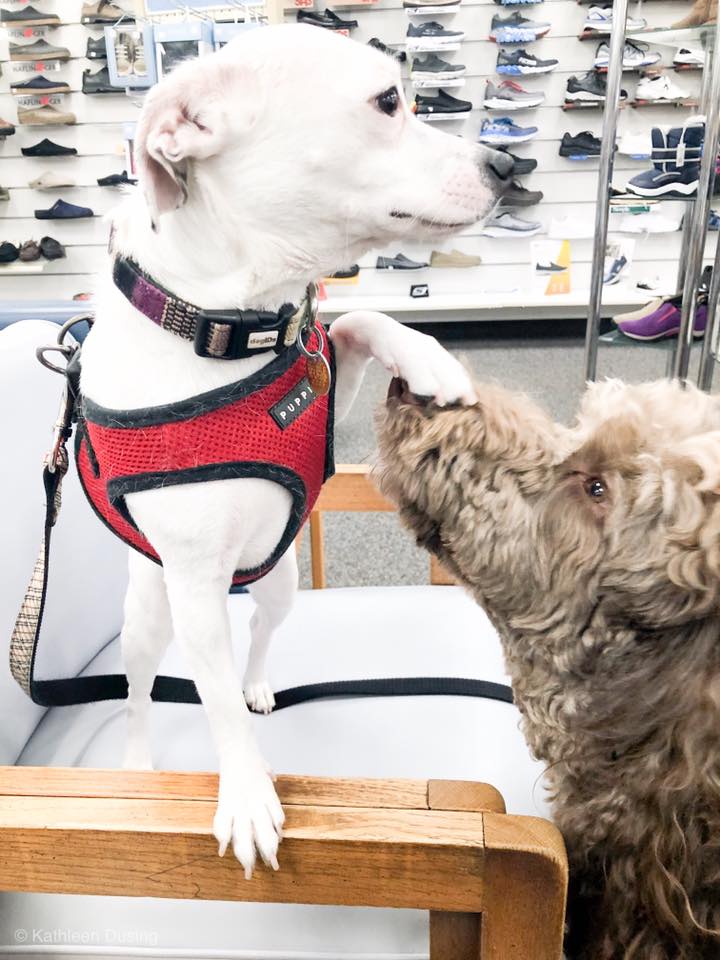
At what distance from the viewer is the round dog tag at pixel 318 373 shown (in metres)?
0.75

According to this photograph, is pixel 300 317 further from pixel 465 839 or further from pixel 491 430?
pixel 465 839

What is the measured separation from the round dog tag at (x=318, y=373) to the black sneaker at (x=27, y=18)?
4107 mm

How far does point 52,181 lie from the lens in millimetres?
4262

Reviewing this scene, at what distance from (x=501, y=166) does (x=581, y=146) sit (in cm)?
371

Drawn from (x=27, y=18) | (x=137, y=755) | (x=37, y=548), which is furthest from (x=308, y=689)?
(x=27, y=18)

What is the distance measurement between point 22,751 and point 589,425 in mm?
841

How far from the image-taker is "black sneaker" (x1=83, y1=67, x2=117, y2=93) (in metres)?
3.94

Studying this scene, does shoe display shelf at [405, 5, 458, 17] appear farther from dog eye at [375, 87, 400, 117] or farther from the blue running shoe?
dog eye at [375, 87, 400, 117]

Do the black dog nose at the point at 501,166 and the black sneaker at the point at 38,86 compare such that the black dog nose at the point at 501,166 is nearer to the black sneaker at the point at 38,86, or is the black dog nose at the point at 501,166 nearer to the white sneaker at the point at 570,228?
the white sneaker at the point at 570,228

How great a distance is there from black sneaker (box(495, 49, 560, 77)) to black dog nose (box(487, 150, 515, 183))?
3703 millimetres

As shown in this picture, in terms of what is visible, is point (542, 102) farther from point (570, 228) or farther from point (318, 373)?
point (318, 373)

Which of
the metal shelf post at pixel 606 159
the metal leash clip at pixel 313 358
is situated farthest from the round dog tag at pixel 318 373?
the metal shelf post at pixel 606 159

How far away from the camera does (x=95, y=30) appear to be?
3.97 meters

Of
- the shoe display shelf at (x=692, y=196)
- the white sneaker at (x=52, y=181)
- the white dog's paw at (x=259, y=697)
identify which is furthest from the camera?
the white sneaker at (x=52, y=181)
